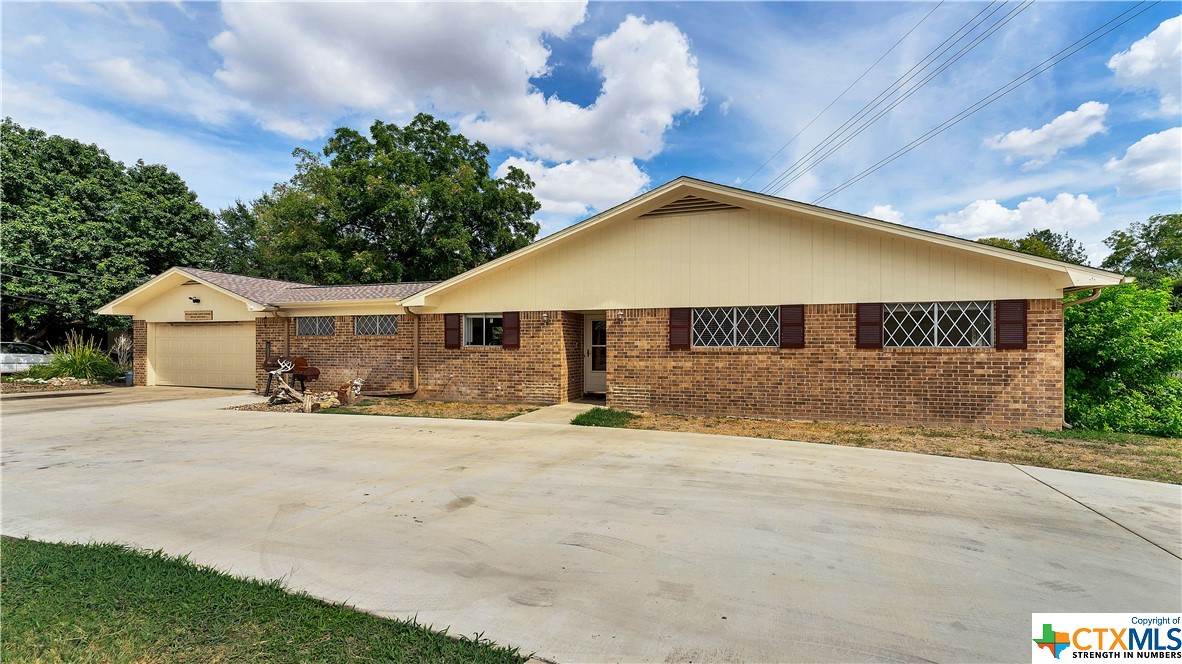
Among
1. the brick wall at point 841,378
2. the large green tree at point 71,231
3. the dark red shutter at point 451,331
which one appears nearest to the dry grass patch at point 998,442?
the brick wall at point 841,378

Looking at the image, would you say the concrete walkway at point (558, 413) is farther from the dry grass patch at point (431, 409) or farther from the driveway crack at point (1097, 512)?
the driveway crack at point (1097, 512)

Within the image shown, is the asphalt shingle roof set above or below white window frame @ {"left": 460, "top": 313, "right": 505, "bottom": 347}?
above

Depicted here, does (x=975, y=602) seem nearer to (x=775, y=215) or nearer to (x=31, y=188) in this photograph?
(x=775, y=215)

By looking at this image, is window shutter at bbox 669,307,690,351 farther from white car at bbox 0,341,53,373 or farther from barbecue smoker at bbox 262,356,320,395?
white car at bbox 0,341,53,373

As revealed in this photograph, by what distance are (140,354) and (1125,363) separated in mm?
26542

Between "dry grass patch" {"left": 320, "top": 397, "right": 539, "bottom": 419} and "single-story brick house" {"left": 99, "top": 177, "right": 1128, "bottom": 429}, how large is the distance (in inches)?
17.1

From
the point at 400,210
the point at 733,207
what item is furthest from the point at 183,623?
the point at 400,210

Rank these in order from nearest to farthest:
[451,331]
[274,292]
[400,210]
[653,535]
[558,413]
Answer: [653,535]
[558,413]
[451,331]
[274,292]
[400,210]

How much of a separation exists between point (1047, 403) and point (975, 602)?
8.37 m

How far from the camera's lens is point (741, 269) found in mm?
10594

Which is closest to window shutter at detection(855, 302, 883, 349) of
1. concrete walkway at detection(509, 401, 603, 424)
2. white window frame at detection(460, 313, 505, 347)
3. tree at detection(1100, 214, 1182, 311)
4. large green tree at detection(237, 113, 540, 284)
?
concrete walkway at detection(509, 401, 603, 424)

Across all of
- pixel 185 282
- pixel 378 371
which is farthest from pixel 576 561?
pixel 185 282

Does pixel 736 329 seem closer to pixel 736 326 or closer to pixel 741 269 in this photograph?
pixel 736 326

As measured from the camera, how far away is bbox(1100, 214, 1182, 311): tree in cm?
3359
